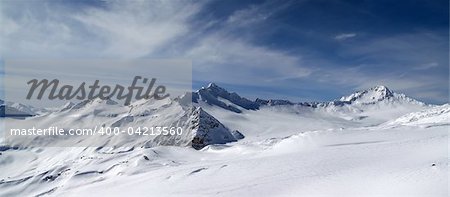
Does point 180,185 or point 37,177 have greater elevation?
point 180,185

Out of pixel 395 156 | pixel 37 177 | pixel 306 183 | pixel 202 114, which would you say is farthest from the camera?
pixel 202 114

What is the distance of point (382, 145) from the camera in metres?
48.8

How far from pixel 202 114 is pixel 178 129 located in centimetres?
1084

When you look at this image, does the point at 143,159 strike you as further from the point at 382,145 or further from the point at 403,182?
the point at 403,182

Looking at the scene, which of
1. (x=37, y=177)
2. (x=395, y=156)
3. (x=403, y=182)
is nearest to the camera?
(x=403, y=182)

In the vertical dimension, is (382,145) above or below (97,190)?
above

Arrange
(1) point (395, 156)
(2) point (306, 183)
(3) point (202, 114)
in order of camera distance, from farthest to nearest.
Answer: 1. (3) point (202, 114)
2. (1) point (395, 156)
3. (2) point (306, 183)

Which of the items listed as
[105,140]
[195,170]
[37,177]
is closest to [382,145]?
[195,170]

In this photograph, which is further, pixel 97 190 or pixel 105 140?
pixel 105 140

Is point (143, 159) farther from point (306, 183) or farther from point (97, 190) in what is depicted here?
point (306, 183)

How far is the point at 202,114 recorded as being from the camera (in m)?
153

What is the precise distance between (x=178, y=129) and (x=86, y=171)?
8443cm

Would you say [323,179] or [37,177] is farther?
[37,177]

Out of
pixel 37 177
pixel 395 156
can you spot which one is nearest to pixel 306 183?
pixel 395 156
